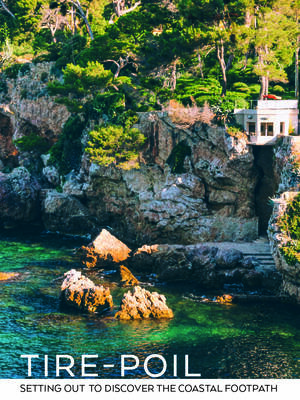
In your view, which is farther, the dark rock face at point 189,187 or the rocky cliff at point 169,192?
the rocky cliff at point 169,192

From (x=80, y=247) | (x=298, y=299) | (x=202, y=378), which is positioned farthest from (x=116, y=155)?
(x=202, y=378)

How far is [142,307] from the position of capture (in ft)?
160

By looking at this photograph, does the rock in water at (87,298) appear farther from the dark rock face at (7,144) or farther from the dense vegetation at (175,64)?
the dark rock face at (7,144)

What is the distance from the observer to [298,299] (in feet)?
169

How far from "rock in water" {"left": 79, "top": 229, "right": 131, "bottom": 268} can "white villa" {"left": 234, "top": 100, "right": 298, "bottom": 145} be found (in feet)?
57.7

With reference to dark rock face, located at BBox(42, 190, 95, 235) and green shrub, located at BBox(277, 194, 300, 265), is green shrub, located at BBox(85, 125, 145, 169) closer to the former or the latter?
dark rock face, located at BBox(42, 190, 95, 235)

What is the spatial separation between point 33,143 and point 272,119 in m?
35.4

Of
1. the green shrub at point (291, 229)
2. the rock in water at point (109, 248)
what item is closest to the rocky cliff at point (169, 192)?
the rock in water at point (109, 248)

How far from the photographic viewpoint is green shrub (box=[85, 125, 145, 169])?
2660 inches

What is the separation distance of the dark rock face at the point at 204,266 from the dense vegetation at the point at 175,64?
13.3 meters

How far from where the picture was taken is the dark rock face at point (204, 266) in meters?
55.4
